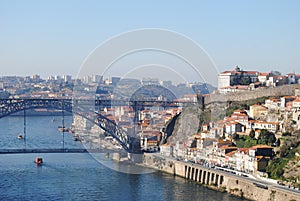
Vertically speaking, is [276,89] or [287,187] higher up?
[276,89]

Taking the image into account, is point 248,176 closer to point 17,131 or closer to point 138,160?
point 138,160

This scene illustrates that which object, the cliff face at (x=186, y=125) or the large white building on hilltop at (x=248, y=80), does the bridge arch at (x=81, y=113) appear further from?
the large white building on hilltop at (x=248, y=80)

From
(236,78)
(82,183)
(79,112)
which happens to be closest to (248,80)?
(236,78)

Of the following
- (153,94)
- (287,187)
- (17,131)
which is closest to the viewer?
(287,187)

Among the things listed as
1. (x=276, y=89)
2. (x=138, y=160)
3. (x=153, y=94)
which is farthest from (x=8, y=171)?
(x=153, y=94)

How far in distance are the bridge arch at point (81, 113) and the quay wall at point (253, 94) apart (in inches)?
132

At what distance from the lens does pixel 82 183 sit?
11.2m

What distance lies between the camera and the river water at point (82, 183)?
33.3ft

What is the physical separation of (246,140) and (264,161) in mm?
1818

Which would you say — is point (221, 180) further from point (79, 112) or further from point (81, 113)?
point (79, 112)

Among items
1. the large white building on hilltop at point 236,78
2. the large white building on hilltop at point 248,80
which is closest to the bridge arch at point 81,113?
the large white building on hilltop at point 248,80

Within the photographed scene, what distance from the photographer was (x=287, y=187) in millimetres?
9938

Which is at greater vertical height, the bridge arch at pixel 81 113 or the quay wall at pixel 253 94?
the quay wall at pixel 253 94

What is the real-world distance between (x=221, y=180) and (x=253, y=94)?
6.24 m
